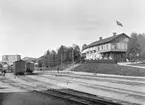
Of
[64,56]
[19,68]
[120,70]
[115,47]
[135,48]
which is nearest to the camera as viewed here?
[120,70]

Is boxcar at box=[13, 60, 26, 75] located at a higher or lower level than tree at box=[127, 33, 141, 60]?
lower

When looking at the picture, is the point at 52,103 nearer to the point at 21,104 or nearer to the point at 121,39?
the point at 21,104

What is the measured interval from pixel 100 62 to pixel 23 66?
17718 millimetres

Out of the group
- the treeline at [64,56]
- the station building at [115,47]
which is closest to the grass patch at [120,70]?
the station building at [115,47]

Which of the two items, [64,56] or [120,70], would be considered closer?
[120,70]

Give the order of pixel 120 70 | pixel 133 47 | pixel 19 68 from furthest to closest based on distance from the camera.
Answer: pixel 19 68 < pixel 133 47 < pixel 120 70

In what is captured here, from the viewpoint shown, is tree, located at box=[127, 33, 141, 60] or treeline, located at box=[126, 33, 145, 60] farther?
tree, located at box=[127, 33, 141, 60]

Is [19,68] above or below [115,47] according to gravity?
below

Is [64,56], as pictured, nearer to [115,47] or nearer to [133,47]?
[115,47]

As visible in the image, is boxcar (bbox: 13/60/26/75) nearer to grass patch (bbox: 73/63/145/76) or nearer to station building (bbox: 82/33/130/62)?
grass patch (bbox: 73/63/145/76)

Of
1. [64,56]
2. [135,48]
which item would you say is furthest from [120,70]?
[64,56]

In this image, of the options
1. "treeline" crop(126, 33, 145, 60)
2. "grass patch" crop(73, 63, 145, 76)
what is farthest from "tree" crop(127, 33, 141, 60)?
"grass patch" crop(73, 63, 145, 76)

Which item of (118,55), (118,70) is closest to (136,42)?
(118,70)

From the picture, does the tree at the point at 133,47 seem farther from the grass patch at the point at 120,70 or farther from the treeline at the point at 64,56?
the treeline at the point at 64,56
